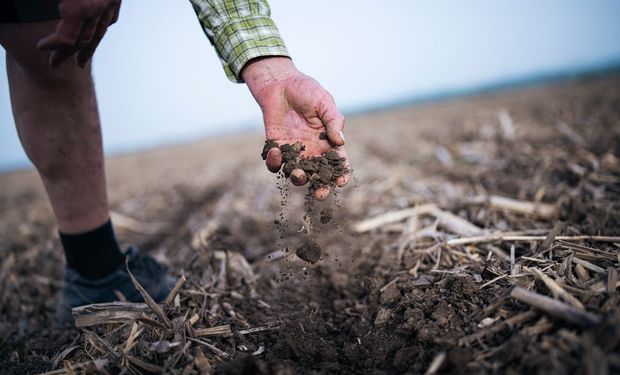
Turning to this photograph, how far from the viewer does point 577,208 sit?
266 cm

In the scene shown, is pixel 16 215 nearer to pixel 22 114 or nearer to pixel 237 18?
pixel 22 114

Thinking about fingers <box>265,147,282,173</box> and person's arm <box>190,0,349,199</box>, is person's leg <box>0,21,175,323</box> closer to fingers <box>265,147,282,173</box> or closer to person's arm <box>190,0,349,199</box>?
person's arm <box>190,0,349,199</box>

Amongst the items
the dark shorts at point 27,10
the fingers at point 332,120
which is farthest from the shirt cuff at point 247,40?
the dark shorts at point 27,10

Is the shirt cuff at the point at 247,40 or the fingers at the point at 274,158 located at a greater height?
the shirt cuff at the point at 247,40

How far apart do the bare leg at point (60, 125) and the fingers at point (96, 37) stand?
0.39m

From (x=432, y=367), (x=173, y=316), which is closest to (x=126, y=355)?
(x=173, y=316)

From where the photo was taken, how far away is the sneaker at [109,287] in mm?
2197

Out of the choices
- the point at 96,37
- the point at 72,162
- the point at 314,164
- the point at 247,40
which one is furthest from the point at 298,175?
the point at 72,162

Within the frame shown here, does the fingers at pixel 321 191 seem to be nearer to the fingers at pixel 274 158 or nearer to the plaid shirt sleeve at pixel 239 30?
the fingers at pixel 274 158

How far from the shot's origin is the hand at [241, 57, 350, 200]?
1.90 metres

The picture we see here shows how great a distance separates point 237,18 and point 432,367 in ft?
6.40

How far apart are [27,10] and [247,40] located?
3.40 ft

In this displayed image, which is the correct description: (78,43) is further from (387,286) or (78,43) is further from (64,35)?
(387,286)

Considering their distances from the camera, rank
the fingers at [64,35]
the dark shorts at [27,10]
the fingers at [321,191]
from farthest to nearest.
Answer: the fingers at [321,191]
the dark shorts at [27,10]
the fingers at [64,35]
